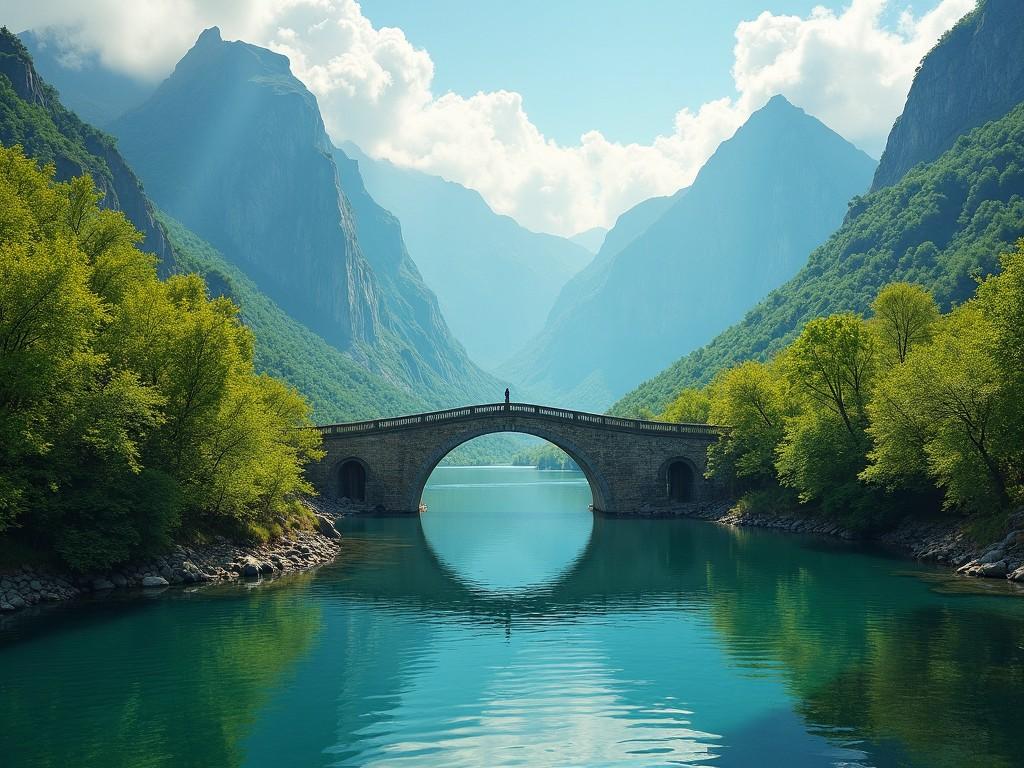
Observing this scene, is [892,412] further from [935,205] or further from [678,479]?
[935,205]

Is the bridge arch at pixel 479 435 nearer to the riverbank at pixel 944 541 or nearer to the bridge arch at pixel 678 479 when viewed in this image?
the bridge arch at pixel 678 479

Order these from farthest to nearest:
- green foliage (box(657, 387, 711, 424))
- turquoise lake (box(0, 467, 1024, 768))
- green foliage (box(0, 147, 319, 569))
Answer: green foliage (box(657, 387, 711, 424))
green foliage (box(0, 147, 319, 569))
turquoise lake (box(0, 467, 1024, 768))

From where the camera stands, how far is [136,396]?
32.0 m

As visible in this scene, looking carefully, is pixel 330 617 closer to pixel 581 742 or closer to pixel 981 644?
pixel 581 742

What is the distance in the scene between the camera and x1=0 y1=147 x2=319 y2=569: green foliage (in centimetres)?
2773

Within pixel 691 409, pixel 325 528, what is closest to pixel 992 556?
pixel 325 528

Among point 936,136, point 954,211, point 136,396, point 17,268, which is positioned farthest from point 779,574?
point 936,136

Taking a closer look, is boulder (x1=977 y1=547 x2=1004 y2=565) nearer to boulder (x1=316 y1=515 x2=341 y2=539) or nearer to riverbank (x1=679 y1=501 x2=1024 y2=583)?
Answer: riverbank (x1=679 y1=501 x2=1024 y2=583)

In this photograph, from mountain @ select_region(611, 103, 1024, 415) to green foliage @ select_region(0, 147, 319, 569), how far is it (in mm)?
92623

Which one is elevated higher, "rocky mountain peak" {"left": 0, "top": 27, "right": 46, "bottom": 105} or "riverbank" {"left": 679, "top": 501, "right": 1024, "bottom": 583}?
"rocky mountain peak" {"left": 0, "top": 27, "right": 46, "bottom": 105}

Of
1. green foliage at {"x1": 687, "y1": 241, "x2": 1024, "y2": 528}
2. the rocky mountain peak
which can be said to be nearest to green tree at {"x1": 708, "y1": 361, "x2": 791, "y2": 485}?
green foliage at {"x1": 687, "y1": 241, "x2": 1024, "y2": 528}

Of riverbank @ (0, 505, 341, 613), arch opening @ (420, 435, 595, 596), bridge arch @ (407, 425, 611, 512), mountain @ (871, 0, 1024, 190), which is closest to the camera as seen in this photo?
riverbank @ (0, 505, 341, 613)

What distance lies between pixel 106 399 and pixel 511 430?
47.2 m

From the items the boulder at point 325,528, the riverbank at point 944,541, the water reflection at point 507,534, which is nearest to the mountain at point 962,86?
the water reflection at point 507,534
